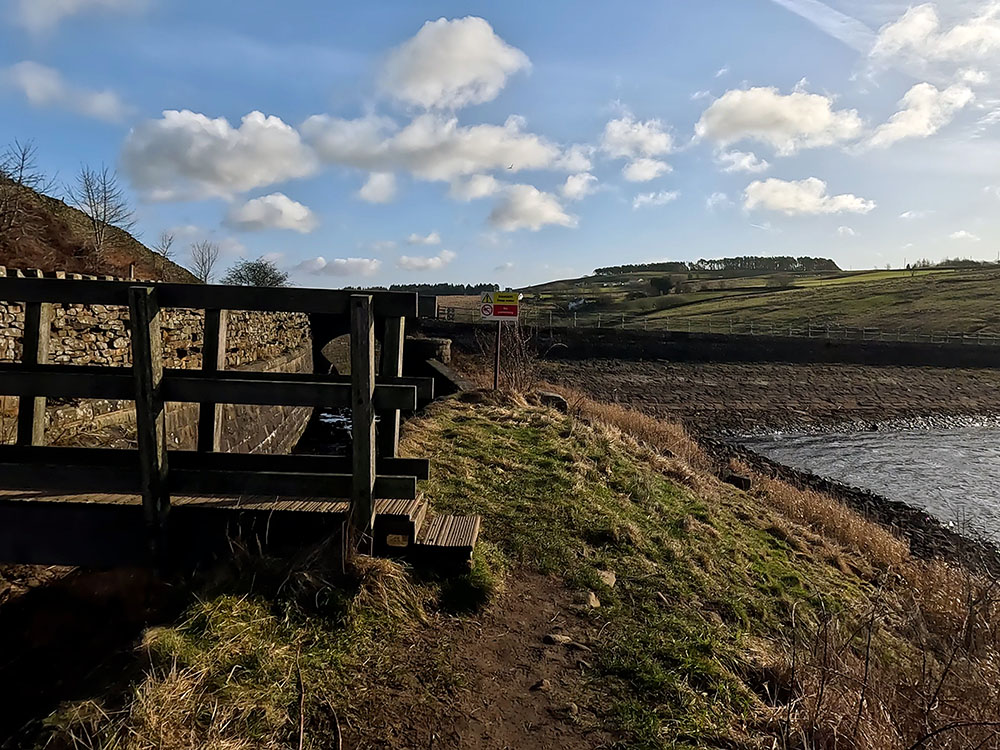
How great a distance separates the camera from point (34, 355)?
192 inches

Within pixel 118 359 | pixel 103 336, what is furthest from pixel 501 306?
pixel 103 336

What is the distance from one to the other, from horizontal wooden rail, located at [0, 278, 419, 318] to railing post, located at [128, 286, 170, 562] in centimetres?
16

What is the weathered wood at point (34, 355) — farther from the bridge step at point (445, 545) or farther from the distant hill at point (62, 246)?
the distant hill at point (62, 246)

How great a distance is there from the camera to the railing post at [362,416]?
13.5ft

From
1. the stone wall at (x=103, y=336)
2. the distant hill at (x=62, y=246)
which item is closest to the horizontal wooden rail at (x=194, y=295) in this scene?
the stone wall at (x=103, y=336)

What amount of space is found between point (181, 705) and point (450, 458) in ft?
17.8

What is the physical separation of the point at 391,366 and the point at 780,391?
108ft

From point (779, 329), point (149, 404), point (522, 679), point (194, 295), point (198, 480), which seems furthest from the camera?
point (779, 329)

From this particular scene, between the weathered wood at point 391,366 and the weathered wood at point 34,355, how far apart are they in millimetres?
2523

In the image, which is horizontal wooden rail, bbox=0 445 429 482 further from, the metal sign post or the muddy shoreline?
the muddy shoreline

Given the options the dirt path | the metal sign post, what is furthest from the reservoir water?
the dirt path

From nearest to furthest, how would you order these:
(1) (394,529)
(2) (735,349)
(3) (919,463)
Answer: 1. (1) (394,529)
2. (3) (919,463)
3. (2) (735,349)

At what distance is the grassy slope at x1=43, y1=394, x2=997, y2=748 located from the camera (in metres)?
3.13

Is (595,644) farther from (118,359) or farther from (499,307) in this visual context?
(499,307)
